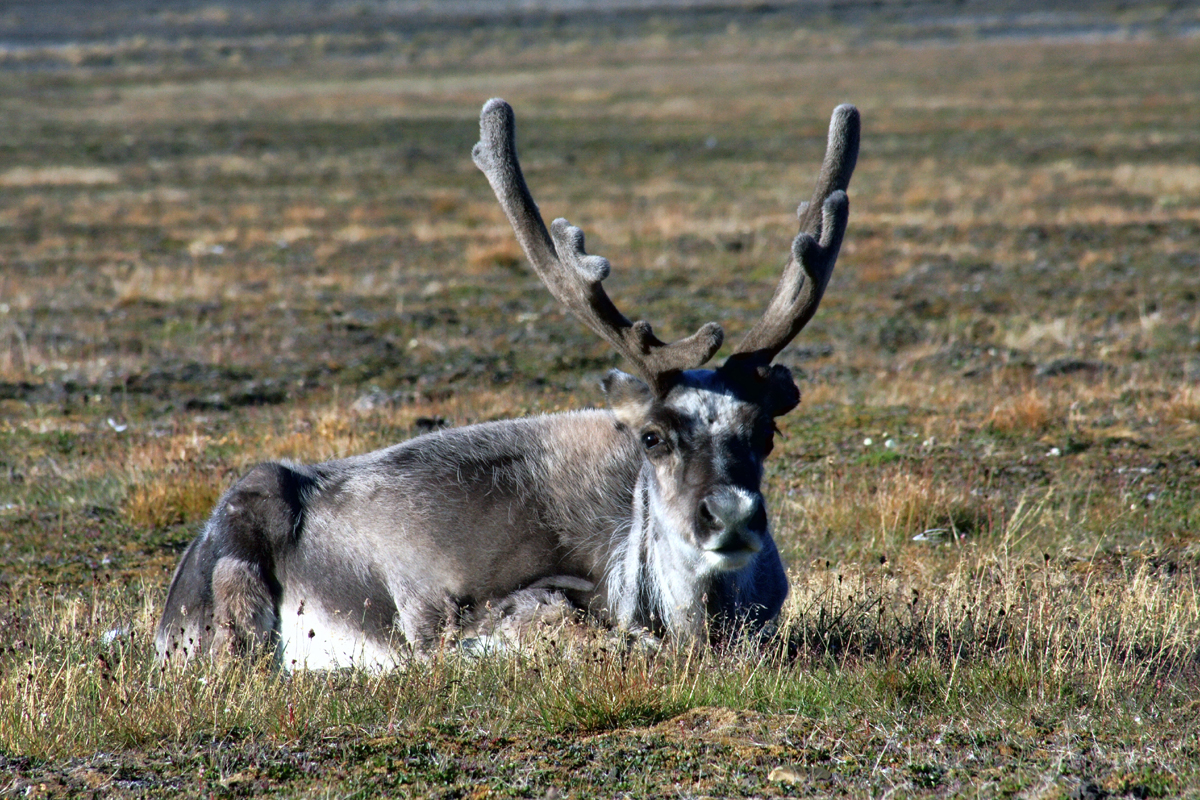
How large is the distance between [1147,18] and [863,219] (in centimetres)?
11285

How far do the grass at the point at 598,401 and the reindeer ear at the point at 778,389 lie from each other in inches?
43.2

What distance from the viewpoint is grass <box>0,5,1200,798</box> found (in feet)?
16.0

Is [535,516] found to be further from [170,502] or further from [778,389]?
[170,502]

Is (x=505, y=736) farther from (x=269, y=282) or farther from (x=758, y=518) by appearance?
(x=269, y=282)

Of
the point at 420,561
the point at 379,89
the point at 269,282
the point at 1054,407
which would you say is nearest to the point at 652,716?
the point at 420,561

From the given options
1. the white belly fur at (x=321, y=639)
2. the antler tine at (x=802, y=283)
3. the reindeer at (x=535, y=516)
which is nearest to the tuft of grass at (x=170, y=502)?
the reindeer at (x=535, y=516)

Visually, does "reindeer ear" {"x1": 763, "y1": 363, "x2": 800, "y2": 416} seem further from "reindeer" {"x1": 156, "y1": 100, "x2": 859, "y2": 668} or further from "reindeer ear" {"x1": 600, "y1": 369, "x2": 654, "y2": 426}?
"reindeer ear" {"x1": 600, "y1": 369, "x2": 654, "y2": 426}

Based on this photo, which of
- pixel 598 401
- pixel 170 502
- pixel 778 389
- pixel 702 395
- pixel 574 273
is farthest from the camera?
pixel 598 401

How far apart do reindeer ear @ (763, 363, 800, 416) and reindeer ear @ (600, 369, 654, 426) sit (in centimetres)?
55

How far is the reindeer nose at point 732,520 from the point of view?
17.3 ft

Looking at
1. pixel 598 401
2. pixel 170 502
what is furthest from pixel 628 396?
pixel 598 401

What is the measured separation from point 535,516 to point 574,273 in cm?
128

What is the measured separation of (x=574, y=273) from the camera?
6219mm

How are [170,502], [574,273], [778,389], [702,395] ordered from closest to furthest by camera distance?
[702,395], [778,389], [574,273], [170,502]
